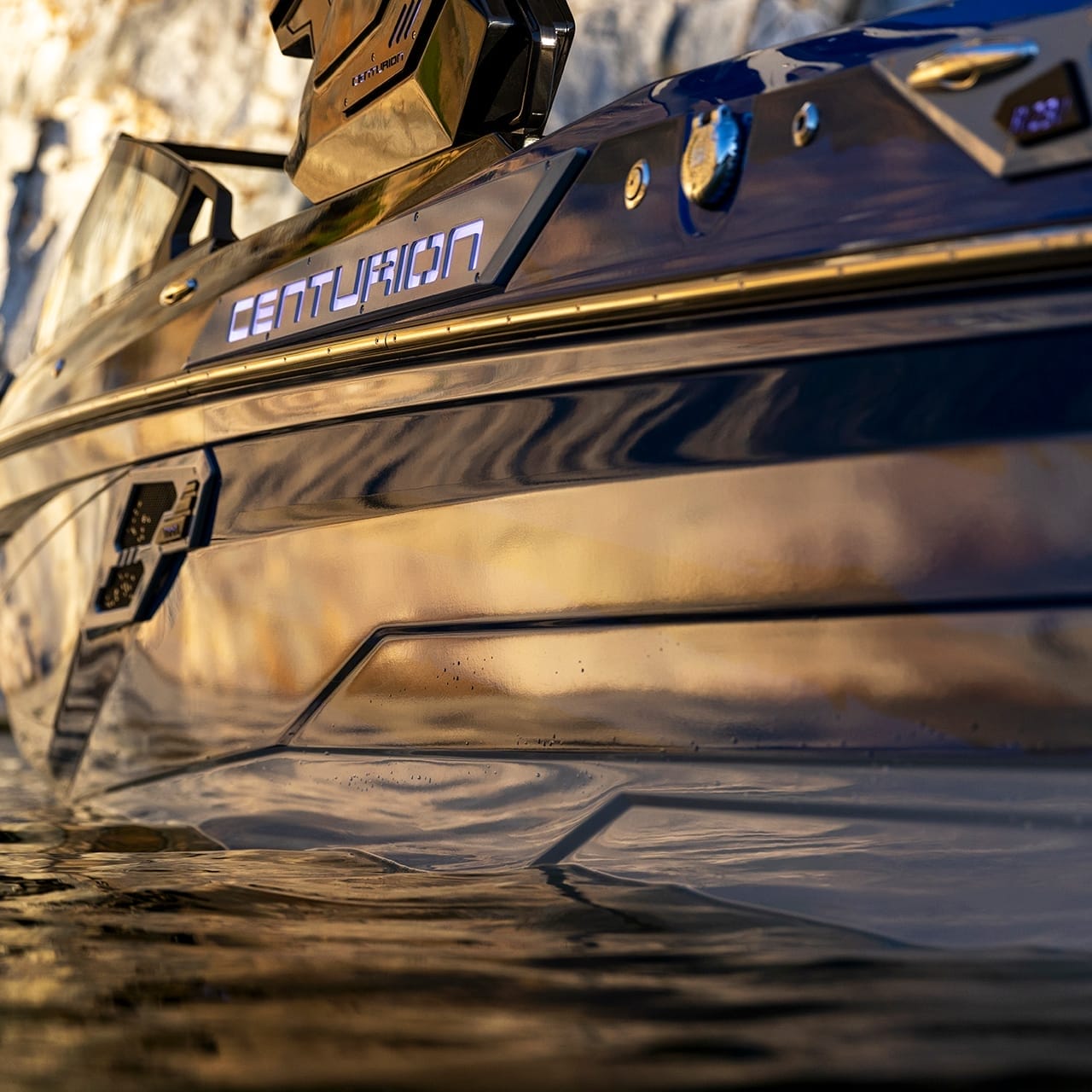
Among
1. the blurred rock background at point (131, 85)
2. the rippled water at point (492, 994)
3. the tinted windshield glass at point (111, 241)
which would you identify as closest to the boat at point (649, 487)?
the rippled water at point (492, 994)

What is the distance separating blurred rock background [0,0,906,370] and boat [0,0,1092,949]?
10.8m

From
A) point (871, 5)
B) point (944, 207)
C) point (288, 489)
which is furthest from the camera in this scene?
point (871, 5)

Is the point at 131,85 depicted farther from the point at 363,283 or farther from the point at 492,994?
the point at 492,994

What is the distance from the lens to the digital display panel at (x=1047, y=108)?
121 centimetres

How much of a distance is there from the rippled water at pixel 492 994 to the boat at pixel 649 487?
4.6 inches

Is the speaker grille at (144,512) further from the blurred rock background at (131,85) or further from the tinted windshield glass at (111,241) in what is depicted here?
the blurred rock background at (131,85)

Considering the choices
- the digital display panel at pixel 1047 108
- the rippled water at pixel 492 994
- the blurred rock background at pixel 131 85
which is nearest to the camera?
the rippled water at pixel 492 994

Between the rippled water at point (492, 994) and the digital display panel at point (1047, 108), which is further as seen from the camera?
the digital display panel at point (1047, 108)

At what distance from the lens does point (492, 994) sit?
3.57 ft

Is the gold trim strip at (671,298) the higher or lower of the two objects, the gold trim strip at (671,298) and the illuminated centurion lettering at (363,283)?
the lower

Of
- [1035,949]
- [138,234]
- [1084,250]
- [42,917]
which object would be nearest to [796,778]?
[1035,949]

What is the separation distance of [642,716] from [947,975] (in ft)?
1.52

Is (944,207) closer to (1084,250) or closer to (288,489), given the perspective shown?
(1084,250)

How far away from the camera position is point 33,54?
42.1 feet
